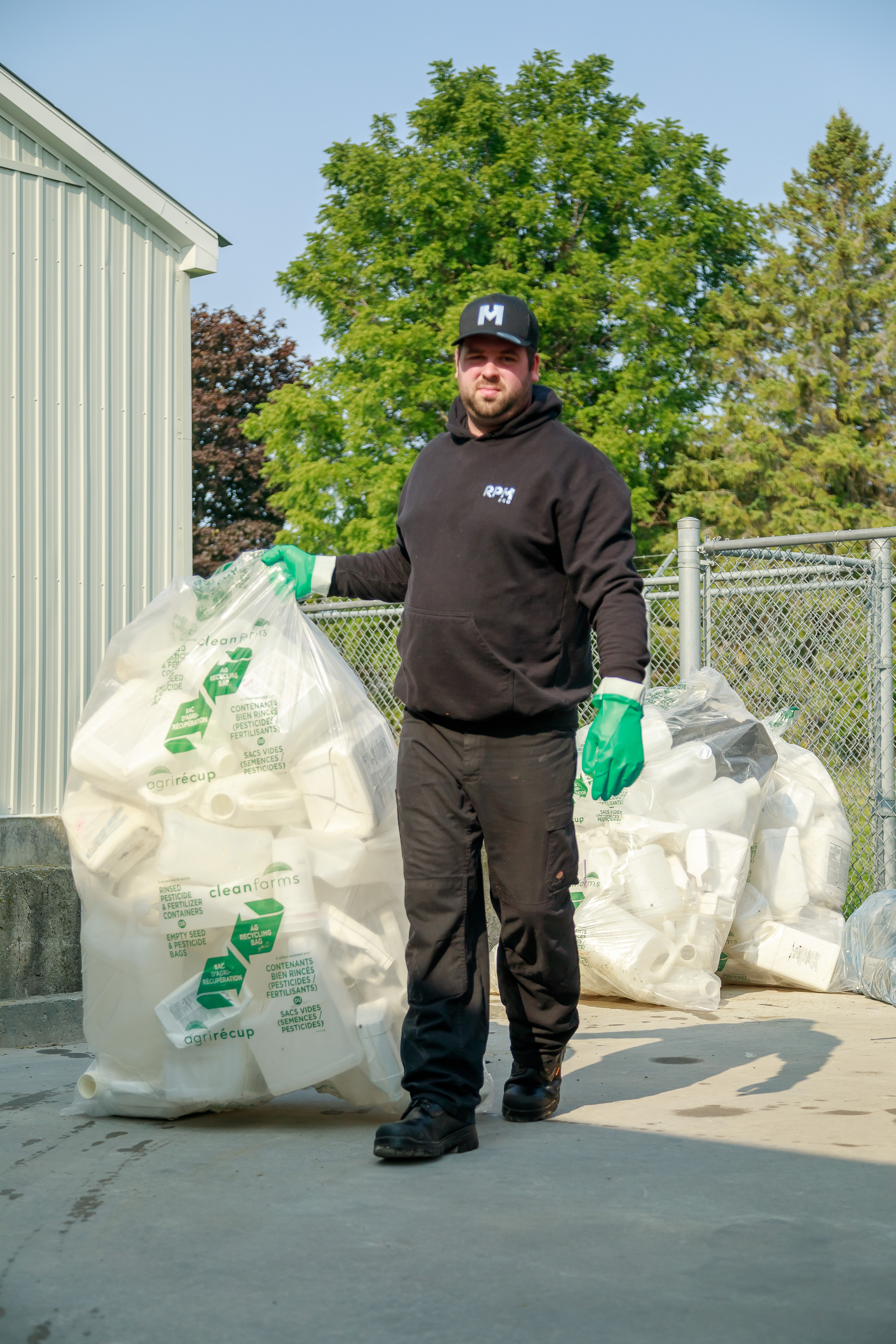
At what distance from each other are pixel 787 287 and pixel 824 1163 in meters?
26.6

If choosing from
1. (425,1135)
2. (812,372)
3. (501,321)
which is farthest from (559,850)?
(812,372)

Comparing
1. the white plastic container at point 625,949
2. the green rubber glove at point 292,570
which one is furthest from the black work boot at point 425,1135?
the white plastic container at point 625,949

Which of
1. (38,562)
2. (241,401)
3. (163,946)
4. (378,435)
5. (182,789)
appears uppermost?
(241,401)

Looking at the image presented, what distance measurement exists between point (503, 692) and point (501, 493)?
1.56ft

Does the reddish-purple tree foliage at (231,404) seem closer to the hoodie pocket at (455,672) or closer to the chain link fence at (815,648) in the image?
the chain link fence at (815,648)

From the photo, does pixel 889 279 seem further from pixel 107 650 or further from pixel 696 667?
pixel 107 650

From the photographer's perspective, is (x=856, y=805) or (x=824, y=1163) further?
(x=856, y=805)

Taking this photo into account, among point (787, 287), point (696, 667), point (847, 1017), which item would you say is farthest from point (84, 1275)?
point (787, 287)

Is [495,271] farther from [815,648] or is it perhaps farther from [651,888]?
[651,888]

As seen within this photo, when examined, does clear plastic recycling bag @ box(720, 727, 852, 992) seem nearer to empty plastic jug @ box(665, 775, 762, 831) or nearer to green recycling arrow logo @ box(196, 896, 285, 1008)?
empty plastic jug @ box(665, 775, 762, 831)

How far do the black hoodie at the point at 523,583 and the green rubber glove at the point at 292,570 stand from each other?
0.43 metres

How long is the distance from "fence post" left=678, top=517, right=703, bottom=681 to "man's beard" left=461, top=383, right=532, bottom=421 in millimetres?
2628

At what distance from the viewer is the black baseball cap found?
3.25 metres

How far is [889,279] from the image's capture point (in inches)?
1076
